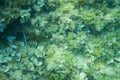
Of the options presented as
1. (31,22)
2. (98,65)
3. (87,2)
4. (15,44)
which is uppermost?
(87,2)

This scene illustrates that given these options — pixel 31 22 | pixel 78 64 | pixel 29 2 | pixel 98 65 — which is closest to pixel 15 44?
pixel 31 22

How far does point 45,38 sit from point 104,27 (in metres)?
0.99

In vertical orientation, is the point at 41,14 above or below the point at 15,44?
above

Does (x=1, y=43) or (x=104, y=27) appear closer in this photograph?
(x=1, y=43)

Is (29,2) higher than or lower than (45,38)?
higher

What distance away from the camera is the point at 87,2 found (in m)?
4.19

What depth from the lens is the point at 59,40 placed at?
157 inches

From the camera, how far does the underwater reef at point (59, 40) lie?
3.77 metres

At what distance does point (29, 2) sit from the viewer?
3.93 m

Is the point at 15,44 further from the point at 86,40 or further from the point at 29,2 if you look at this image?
the point at 86,40

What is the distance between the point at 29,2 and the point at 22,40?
0.59 meters

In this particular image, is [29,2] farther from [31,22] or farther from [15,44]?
[15,44]

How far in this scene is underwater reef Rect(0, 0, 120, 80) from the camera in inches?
148

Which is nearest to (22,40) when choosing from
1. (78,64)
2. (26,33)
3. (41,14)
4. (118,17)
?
(26,33)
